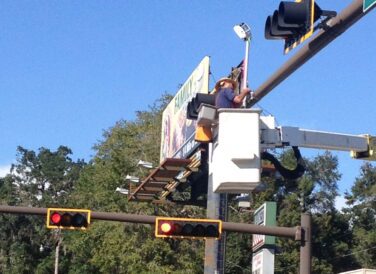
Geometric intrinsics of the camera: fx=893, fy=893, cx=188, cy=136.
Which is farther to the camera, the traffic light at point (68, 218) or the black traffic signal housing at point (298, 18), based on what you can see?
the traffic light at point (68, 218)

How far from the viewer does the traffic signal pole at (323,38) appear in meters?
8.59

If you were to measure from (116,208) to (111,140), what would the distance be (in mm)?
5384

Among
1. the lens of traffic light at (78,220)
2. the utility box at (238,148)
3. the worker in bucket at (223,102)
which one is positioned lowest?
the lens of traffic light at (78,220)

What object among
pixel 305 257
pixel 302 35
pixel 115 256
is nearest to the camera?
pixel 302 35

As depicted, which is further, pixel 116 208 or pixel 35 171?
pixel 35 171

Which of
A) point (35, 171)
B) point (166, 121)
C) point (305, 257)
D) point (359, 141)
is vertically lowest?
point (305, 257)

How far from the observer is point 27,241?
110438 mm

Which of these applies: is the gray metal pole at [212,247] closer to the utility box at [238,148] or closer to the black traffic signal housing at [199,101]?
the black traffic signal housing at [199,101]

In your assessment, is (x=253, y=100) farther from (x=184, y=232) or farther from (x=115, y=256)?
(x=115, y=256)

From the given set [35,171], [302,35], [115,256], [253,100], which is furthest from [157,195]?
[35,171]

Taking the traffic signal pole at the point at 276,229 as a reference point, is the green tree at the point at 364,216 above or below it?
Answer: above

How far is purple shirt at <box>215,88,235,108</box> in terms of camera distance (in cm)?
1037

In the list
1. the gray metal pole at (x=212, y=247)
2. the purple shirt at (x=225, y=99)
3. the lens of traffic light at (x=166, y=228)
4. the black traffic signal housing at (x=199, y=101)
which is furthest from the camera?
the gray metal pole at (x=212, y=247)

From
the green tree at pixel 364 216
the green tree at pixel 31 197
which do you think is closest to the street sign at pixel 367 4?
the green tree at pixel 364 216
